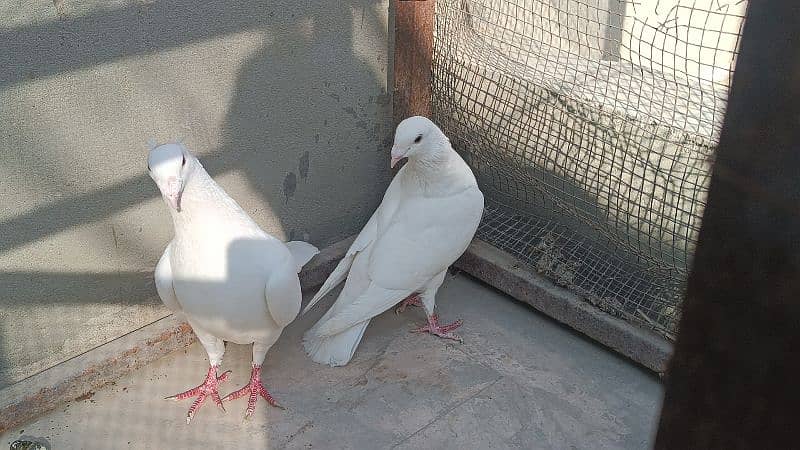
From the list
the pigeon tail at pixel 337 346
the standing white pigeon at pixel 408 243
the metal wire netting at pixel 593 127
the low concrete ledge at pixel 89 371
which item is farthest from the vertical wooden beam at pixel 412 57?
the low concrete ledge at pixel 89 371

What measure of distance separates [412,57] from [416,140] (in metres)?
0.69

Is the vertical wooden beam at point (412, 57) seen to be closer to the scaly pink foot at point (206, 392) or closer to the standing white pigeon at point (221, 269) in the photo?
the standing white pigeon at point (221, 269)

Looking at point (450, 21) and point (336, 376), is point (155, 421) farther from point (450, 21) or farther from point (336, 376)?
point (450, 21)

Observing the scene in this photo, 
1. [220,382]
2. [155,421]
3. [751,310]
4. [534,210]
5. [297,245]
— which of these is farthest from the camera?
[534,210]

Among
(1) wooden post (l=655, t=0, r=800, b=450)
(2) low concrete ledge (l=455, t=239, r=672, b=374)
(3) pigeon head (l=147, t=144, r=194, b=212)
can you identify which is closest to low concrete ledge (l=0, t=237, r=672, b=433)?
(2) low concrete ledge (l=455, t=239, r=672, b=374)

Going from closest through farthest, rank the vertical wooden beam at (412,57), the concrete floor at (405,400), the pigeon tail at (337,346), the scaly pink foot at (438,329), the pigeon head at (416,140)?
the concrete floor at (405,400)
the pigeon head at (416,140)
the pigeon tail at (337,346)
the scaly pink foot at (438,329)
the vertical wooden beam at (412,57)

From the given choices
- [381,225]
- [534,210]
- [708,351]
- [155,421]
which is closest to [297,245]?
[381,225]

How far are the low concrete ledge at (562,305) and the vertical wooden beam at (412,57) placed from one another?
2.46 feet

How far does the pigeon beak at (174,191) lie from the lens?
93.4 inches

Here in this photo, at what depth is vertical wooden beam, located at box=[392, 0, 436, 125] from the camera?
354cm

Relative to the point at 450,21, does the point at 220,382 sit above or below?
below

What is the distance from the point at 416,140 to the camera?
3117 mm

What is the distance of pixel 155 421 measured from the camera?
9.66 feet

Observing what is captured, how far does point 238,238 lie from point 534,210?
1.59 m
